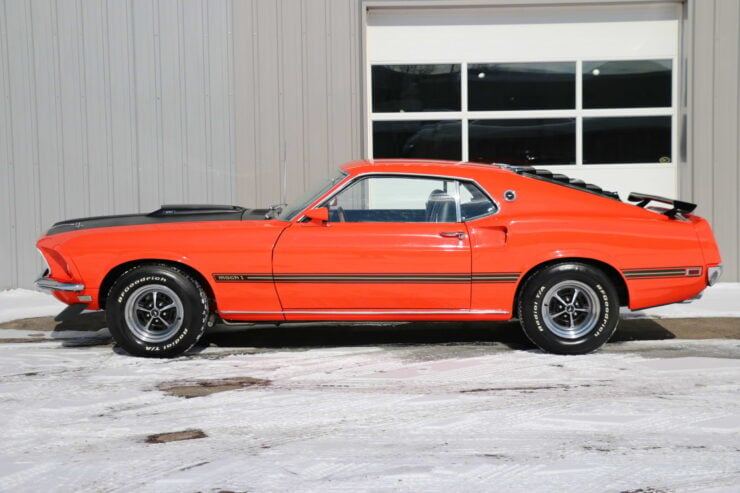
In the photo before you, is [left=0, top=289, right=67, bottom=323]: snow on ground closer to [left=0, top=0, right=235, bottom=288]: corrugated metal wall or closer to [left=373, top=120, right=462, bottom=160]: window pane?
[left=0, top=0, right=235, bottom=288]: corrugated metal wall

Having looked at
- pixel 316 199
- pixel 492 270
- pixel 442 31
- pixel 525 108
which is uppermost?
pixel 442 31

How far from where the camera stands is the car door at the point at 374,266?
6930 mm

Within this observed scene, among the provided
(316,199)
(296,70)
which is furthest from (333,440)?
(296,70)

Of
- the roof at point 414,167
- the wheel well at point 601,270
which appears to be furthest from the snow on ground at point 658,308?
the roof at point 414,167

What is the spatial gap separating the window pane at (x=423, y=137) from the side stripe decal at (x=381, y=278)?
4.01 meters

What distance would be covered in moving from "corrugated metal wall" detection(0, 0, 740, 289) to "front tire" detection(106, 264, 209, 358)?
3.71 metres

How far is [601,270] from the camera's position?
707 cm

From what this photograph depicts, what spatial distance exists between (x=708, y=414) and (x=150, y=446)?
10.0 feet

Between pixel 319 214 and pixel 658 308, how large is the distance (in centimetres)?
389

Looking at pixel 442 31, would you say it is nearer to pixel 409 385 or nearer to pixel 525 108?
pixel 525 108

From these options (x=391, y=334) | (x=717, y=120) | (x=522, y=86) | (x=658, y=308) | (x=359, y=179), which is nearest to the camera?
(x=359, y=179)

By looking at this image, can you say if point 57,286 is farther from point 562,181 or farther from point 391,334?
point 562,181

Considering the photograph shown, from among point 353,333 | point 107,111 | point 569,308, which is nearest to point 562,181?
point 569,308

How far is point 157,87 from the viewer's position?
1065 centimetres
